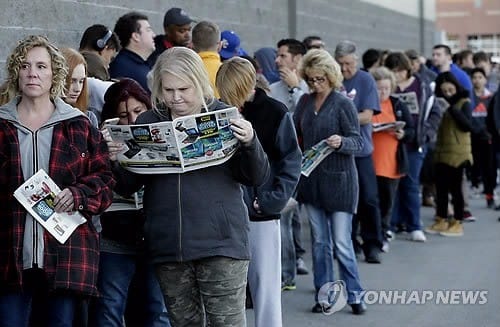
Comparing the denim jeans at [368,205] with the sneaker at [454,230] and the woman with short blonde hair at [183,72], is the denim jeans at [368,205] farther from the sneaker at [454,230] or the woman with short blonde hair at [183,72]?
the woman with short blonde hair at [183,72]

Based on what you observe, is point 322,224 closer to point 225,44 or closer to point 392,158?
point 225,44

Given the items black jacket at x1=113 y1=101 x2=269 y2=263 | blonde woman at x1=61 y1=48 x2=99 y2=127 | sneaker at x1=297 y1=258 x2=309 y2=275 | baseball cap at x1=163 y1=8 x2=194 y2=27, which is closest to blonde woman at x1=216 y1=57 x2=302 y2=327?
blonde woman at x1=61 y1=48 x2=99 y2=127

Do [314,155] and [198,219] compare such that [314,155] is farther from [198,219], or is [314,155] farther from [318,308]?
[198,219]

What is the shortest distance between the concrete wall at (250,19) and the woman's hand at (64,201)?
2.75 meters

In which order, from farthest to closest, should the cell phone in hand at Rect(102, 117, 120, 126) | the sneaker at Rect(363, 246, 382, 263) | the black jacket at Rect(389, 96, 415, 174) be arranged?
the black jacket at Rect(389, 96, 415, 174), the sneaker at Rect(363, 246, 382, 263), the cell phone in hand at Rect(102, 117, 120, 126)

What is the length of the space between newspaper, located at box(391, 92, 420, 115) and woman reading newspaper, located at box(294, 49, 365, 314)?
3.09m

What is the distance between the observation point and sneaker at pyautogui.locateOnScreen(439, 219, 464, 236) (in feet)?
39.1

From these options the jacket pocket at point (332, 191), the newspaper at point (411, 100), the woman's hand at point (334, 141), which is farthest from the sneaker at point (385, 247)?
the woman's hand at point (334, 141)

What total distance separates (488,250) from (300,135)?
3.44m

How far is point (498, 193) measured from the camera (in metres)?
15.7

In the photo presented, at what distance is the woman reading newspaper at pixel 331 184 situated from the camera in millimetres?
7859

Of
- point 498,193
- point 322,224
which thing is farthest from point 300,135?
point 498,193

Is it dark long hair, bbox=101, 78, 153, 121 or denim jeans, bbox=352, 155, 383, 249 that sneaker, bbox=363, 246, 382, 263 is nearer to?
denim jeans, bbox=352, 155, 383, 249

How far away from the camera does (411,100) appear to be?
1105 centimetres
